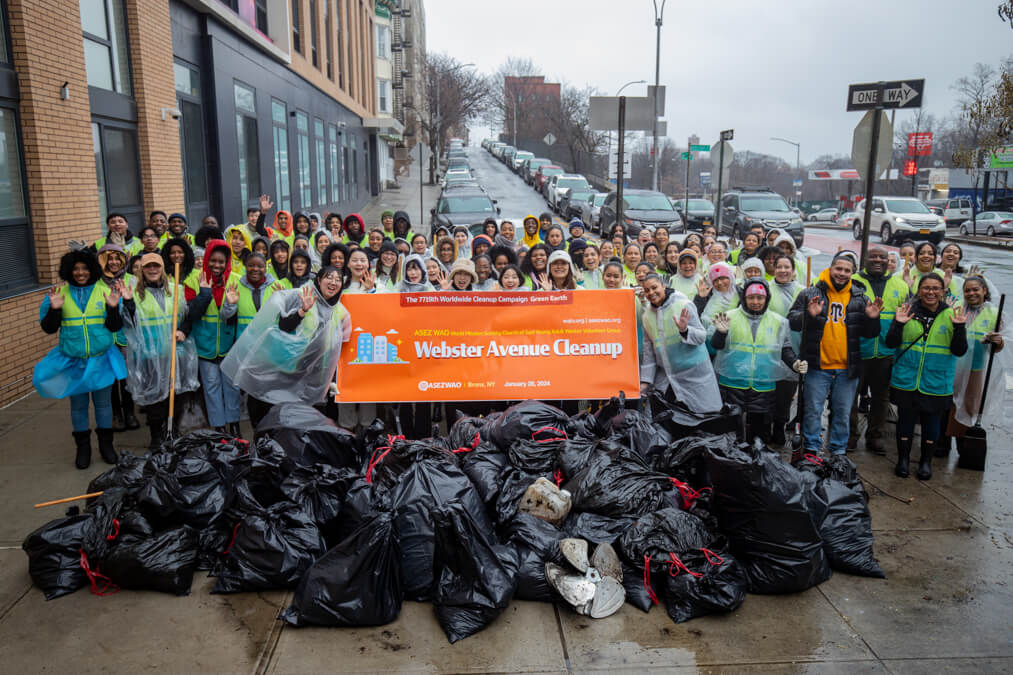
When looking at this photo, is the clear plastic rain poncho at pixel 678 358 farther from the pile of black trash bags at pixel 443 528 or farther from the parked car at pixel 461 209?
the parked car at pixel 461 209

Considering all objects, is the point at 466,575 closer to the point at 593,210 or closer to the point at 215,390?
the point at 215,390

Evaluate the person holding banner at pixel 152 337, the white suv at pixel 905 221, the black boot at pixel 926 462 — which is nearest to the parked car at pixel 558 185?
the white suv at pixel 905 221

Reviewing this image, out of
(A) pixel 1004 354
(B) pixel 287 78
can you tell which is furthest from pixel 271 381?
(B) pixel 287 78

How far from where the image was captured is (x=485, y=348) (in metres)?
6.30

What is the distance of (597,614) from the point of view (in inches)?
156

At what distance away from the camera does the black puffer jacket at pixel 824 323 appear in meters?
Answer: 6.02

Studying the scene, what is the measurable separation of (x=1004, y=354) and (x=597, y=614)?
4.74 m

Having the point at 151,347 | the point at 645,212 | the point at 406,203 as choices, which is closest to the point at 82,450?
the point at 151,347

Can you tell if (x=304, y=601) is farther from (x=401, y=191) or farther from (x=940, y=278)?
(x=401, y=191)

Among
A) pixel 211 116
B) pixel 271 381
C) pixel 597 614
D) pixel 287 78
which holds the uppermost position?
pixel 287 78

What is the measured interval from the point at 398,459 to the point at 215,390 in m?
2.44

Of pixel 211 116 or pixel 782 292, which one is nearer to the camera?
pixel 782 292

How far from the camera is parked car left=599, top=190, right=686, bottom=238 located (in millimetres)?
22578

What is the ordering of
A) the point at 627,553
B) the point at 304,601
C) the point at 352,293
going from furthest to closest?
the point at 352,293 < the point at 627,553 < the point at 304,601
